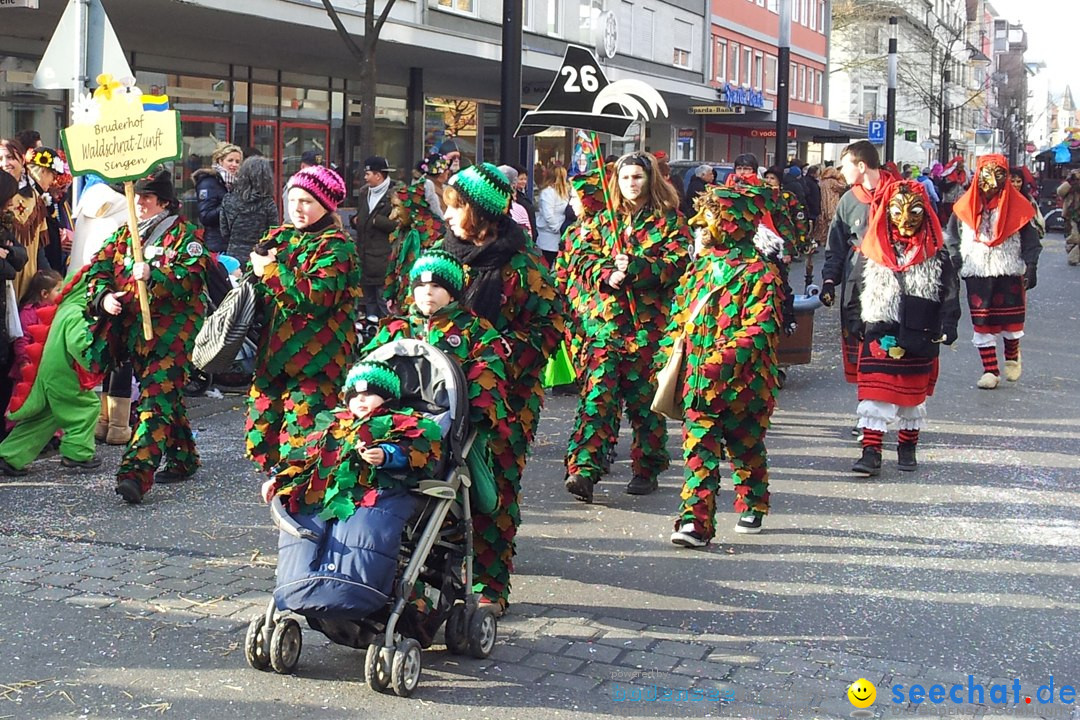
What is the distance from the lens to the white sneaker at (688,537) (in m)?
6.84

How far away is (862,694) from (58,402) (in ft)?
17.6

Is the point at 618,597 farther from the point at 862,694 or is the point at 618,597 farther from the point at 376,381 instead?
the point at 376,381

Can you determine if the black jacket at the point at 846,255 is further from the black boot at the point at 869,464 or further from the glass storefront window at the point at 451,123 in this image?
the glass storefront window at the point at 451,123

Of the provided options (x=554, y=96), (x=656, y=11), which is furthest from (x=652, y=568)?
(x=656, y=11)

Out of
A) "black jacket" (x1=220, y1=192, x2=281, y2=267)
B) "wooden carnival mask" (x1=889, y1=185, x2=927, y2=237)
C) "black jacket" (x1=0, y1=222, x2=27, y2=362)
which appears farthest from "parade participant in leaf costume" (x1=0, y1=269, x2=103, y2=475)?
"wooden carnival mask" (x1=889, y1=185, x2=927, y2=237)

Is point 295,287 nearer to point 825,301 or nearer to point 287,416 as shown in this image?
point 287,416

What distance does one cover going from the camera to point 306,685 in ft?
16.1

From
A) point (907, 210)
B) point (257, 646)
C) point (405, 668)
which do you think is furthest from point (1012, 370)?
point (257, 646)

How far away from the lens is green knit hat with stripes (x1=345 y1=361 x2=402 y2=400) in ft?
16.2

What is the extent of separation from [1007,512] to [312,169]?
4.27 metres

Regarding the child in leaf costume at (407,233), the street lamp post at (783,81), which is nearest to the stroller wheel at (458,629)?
the child in leaf costume at (407,233)

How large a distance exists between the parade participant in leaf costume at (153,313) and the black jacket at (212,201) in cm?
460

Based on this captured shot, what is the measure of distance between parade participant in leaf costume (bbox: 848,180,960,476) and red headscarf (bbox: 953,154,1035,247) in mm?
3588

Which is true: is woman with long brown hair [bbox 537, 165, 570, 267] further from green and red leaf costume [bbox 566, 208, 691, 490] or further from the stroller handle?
the stroller handle
